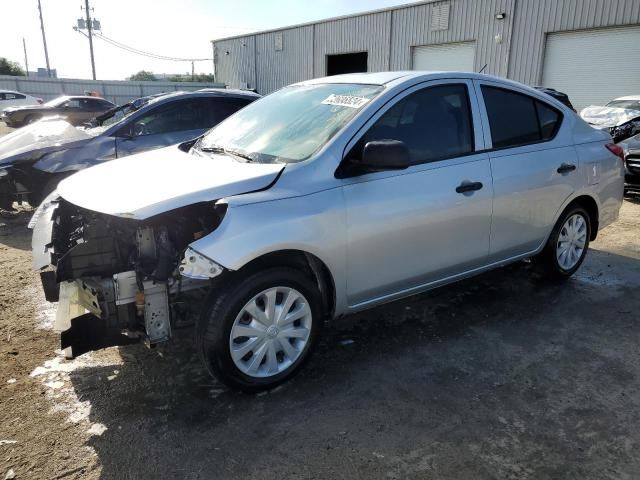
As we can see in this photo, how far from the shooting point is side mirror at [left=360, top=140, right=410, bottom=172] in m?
2.92

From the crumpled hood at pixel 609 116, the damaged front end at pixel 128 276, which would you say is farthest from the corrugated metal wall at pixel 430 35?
the damaged front end at pixel 128 276

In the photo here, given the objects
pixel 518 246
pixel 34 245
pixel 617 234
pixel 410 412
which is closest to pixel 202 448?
pixel 410 412

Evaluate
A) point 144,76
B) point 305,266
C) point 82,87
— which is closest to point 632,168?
point 305,266

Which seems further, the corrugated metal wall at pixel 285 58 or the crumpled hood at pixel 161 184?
the corrugated metal wall at pixel 285 58

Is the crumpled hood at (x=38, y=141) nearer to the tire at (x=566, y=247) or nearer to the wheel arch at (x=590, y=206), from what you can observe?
the tire at (x=566, y=247)

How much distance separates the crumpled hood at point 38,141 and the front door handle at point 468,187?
505cm

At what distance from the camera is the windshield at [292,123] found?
3.19 metres

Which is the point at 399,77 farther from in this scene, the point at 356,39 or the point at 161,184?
the point at 356,39

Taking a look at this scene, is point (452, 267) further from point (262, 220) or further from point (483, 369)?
point (262, 220)

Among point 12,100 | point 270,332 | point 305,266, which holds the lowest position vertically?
point 270,332

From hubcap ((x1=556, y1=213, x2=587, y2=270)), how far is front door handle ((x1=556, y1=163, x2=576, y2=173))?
49cm

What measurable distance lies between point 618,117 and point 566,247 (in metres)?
9.59

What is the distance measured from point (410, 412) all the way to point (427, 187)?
1.41m

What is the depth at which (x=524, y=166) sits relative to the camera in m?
3.92
